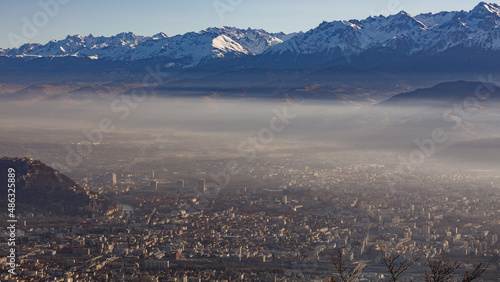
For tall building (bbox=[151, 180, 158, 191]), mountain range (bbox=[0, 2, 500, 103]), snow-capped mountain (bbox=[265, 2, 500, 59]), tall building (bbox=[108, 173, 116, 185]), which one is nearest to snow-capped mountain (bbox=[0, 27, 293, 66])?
mountain range (bbox=[0, 2, 500, 103])

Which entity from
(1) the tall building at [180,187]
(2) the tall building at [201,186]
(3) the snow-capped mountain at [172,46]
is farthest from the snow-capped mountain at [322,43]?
(1) the tall building at [180,187]

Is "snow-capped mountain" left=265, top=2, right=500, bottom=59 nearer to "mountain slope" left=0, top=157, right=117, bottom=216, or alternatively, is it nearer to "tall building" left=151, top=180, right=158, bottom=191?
"tall building" left=151, top=180, right=158, bottom=191

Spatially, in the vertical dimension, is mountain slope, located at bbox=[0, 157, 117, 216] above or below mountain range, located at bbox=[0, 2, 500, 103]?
below

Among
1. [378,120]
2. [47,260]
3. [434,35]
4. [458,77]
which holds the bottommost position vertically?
[47,260]

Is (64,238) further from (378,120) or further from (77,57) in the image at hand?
(77,57)

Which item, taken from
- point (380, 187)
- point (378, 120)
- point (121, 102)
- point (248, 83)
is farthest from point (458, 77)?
point (380, 187)

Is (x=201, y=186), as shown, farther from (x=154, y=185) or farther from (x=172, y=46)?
(x=172, y=46)
